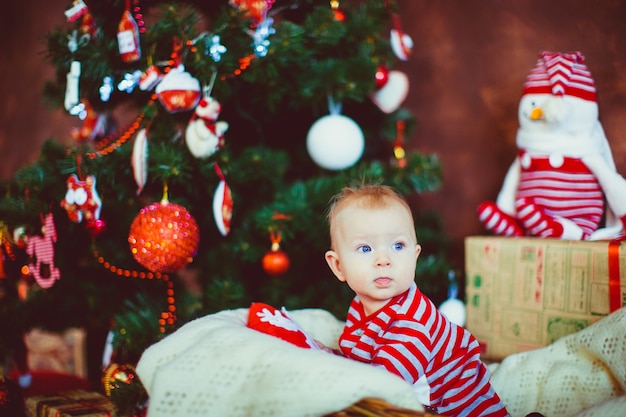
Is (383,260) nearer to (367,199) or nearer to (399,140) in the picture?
(367,199)

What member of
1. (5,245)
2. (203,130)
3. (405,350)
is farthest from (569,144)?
(5,245)

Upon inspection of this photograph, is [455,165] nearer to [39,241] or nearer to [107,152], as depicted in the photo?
[107,152]

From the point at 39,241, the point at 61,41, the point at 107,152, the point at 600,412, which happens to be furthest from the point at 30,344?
the point at 600,412

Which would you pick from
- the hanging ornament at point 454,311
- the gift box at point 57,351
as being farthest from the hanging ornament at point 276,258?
the gift box at point 57,351

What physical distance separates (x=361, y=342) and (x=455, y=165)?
965mm

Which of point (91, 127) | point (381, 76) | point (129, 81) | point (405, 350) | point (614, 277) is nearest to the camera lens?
point (405, 350)

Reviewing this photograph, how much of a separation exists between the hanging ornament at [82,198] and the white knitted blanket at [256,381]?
491mm

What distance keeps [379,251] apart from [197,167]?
20.9 inches

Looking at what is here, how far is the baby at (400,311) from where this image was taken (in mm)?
938

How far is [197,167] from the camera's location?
4.27ft

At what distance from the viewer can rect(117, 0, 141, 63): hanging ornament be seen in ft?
4.08

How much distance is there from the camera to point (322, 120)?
56.2 inches

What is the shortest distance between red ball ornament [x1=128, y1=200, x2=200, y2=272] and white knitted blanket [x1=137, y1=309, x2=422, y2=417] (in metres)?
0.31

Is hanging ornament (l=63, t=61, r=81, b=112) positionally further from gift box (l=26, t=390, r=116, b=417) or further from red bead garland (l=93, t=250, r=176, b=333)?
gift box (l=26, t=390, r=116, b=417)
